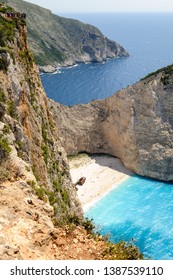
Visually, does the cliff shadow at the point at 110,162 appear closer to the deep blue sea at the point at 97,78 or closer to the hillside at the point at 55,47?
the deep blue sea at the point at 97,78

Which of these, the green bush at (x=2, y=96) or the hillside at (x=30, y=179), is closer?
the hillside at (x=30, y=179)

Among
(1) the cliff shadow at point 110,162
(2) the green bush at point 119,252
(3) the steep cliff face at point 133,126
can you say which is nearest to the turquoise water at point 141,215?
(1) the cliff shadow at point 110,162

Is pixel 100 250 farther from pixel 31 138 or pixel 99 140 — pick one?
pixel 99 140

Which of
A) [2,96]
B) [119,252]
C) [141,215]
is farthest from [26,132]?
[141,215]

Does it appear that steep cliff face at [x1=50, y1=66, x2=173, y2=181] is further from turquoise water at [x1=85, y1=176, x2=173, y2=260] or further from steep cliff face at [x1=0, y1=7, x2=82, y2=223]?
steep cliff face at [x1=0, y1=7, x2=82, y2=223]
